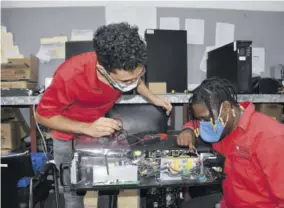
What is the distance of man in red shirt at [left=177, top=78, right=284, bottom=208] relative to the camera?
87 cm

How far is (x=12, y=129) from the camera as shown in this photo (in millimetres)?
1936

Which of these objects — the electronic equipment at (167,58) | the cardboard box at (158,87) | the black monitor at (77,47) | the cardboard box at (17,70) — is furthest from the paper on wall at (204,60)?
the cardboard box at (17,70)

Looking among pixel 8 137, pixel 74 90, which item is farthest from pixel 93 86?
pixel 8 137

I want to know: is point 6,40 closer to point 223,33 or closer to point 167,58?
point 167,58

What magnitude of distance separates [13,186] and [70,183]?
1.17 m

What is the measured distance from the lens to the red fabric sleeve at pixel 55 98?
1035mm

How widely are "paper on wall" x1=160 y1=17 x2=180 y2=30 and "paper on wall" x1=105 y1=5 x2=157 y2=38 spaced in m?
0.12

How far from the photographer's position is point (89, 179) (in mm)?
766

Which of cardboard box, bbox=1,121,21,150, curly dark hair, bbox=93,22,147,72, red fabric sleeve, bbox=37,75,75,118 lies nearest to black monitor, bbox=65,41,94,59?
cardboard box, bbox=1,121,21,150

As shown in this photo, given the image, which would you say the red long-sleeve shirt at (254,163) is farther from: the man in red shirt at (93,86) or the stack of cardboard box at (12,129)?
the stack of cardboard box at (12,129)

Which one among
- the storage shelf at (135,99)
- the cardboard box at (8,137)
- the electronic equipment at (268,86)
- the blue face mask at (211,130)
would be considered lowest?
the cardboard box at (8,137)

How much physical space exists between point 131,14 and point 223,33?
87cm

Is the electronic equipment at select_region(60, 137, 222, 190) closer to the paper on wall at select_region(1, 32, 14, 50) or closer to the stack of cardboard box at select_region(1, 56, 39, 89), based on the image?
the stack of cardboard box at select_region(1, 56, 39, 89)

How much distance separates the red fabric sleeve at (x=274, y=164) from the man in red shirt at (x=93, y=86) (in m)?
0.52
